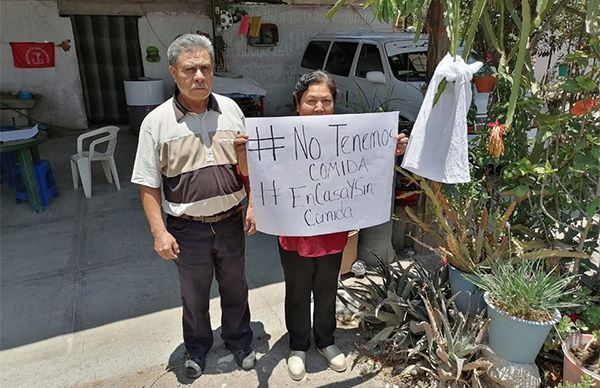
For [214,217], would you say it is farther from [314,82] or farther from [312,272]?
[314,82]

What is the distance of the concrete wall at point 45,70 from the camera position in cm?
716

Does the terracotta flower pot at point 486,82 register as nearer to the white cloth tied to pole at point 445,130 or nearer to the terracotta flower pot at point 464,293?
the white cloth tied to pole at point 445,130

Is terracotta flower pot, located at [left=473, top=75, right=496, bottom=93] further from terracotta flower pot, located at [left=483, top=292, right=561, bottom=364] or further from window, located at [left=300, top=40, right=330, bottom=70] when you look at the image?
window, located at [left=300, top=40, right=330, bottom=70]

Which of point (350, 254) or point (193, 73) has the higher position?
point (193, 73)

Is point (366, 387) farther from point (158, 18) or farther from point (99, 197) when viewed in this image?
point (158, 18)

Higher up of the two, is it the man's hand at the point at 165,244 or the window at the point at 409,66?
the window at the point at 409,66

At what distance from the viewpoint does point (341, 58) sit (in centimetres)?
695

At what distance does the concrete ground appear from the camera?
2305mm

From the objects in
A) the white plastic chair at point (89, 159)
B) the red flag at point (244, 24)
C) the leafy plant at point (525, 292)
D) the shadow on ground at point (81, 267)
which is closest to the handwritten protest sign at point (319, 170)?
the leafy plant at point (525, 292)

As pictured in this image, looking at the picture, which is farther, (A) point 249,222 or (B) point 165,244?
(A) point 249,222

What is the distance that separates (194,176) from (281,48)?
7.56 meters

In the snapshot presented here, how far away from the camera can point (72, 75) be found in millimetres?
7652

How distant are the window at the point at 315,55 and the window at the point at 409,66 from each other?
5.84 ft

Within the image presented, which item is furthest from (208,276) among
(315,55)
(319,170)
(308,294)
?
(315,55)
